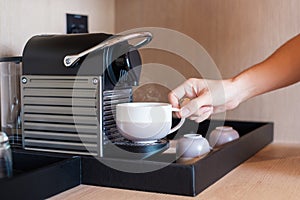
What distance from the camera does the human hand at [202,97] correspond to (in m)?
0.94

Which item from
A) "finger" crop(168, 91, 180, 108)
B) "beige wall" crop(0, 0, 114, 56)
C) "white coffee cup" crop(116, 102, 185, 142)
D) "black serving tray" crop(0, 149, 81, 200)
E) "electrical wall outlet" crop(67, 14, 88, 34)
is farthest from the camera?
"electrical wall outlet" crop(67, 14, 88, 34)

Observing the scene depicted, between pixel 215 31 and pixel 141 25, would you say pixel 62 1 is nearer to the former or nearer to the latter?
pixel 141 25

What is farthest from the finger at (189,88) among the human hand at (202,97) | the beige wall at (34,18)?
the beige wall at (34,18)

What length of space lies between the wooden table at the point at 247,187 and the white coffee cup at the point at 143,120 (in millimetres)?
110

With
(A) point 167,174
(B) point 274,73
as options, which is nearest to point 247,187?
(A) point 167,174

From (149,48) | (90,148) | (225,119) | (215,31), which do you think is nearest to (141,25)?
(149,48)

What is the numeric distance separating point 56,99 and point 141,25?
65 centimetres

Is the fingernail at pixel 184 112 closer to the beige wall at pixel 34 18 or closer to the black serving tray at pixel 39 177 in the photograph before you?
the black serving tray at pixel 39 177

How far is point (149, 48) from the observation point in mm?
1479

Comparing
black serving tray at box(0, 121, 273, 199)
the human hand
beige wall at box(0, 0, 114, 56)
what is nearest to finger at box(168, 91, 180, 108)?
the human hand

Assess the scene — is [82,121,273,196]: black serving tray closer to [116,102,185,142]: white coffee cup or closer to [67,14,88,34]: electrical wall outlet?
[116,102,185,142]: white coffee cup

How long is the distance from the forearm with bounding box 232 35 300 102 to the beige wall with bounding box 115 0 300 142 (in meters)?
0.30

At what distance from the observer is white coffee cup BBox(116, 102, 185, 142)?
87 cm

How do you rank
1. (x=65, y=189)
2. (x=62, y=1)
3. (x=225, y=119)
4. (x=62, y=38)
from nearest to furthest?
(x=65, y=189) → (x=62, y=38) → (x=62, y=1) → (x=225, y=119)
